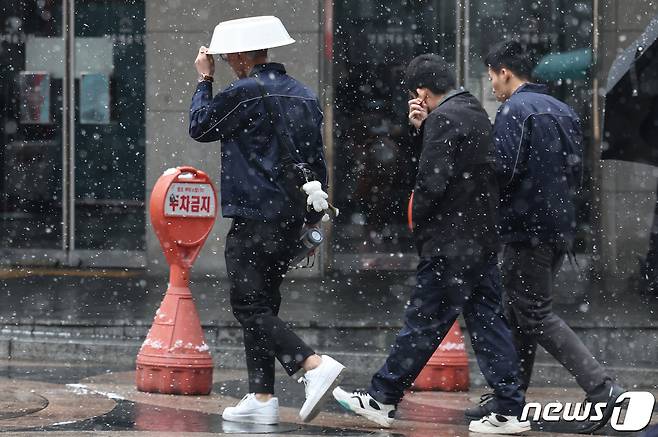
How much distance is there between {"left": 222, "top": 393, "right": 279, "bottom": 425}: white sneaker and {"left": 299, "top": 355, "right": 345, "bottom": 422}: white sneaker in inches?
9.0

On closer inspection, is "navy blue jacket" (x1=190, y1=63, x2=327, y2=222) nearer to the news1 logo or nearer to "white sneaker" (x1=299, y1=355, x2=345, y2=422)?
"white sneaker" (x1=299, y1=355, x2=345, y2=422)

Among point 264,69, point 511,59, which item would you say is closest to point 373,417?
point 264,69

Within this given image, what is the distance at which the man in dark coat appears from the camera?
6.85 m

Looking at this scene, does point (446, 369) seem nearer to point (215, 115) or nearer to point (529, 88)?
point (529, 88)

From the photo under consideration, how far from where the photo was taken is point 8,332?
31.8 feet

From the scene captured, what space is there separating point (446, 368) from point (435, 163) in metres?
1.89

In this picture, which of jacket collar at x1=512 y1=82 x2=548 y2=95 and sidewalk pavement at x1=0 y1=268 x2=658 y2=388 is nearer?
jacket collar at x1=512 y1=82 x2=548 y2=95

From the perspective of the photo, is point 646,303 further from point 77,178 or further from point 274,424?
point 77,178

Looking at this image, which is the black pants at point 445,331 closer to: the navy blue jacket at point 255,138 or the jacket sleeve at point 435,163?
the jacket sleeve at point 435,163

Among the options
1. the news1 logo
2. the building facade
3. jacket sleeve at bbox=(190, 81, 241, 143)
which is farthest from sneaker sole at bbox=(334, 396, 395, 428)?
the building facade

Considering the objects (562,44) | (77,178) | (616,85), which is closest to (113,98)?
(77,178)

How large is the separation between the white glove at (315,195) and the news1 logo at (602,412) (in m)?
1.48

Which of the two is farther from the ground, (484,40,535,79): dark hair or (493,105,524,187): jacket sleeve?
(484,40,535,79): dark hair

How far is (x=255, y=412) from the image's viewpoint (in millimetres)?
6977
